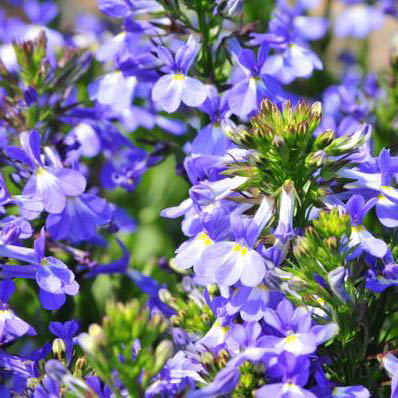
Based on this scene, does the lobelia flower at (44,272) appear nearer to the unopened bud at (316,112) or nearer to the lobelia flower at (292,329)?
the lobelia flower at (292,329)

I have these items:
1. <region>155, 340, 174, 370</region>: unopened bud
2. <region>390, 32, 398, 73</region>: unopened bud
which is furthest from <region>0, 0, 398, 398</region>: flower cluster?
<region>390, 32, 398, 73</region>: unopened bud

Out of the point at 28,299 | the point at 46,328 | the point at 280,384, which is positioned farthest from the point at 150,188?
the point at 280,384

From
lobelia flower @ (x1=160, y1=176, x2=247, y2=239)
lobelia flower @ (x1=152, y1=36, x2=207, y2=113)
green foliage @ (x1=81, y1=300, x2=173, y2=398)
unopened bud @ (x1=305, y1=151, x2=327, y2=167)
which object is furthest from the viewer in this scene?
lobelia flower @ (x1=152, y1=36, x2=207, y2=113)

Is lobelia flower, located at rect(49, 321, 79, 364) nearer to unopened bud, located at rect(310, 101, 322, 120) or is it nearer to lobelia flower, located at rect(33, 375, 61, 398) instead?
lobelia flower, located at rect(33, 375, 61, 398)

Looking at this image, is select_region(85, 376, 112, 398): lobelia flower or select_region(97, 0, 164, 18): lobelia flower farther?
select_region(97, 0, 164, 18): lobelia flower

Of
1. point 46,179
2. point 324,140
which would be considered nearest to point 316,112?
point 324,140

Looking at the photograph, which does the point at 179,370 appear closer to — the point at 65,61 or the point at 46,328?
the point at 46,328
